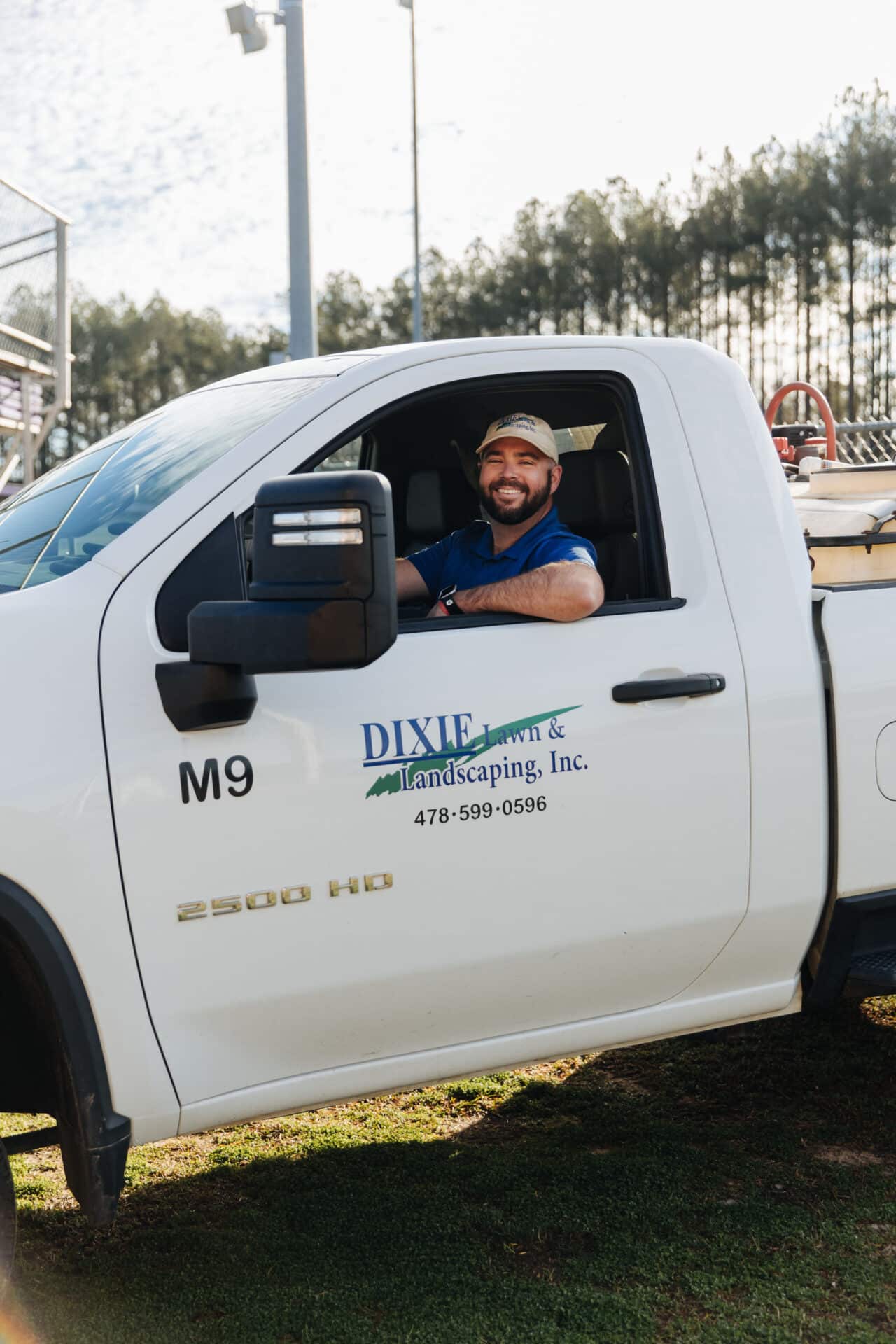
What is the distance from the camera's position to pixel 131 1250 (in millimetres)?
3221

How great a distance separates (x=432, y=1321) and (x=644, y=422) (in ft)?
6.68

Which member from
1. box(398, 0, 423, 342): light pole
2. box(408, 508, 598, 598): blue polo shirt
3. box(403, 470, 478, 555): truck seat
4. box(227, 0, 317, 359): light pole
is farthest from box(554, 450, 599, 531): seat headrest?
box(398, 0, 423, 342): light pole

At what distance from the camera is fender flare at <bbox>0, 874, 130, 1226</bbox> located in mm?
2434

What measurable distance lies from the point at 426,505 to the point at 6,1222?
7.63 ft

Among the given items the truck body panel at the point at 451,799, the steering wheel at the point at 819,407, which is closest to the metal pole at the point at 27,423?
the steering wheel at the point at 819,407

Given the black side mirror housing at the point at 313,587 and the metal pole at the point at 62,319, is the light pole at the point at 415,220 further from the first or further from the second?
the black side mirror housing at the point at 313,587

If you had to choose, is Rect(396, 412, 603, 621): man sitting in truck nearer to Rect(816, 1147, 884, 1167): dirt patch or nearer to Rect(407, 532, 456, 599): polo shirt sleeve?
Rect(407, 532, 456, 599): polo shirt sleeve

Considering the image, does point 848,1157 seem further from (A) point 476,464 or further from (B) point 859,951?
(A) point 476,464

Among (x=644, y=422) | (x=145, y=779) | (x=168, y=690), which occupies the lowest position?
(x=145, y=779)

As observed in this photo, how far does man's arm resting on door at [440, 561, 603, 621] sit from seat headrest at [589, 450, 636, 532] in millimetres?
528

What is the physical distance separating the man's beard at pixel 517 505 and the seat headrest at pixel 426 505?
0.67 m

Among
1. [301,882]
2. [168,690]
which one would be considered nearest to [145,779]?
[168,690]

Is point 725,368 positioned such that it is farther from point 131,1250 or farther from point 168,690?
point 131,1250

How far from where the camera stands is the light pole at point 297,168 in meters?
8.66
